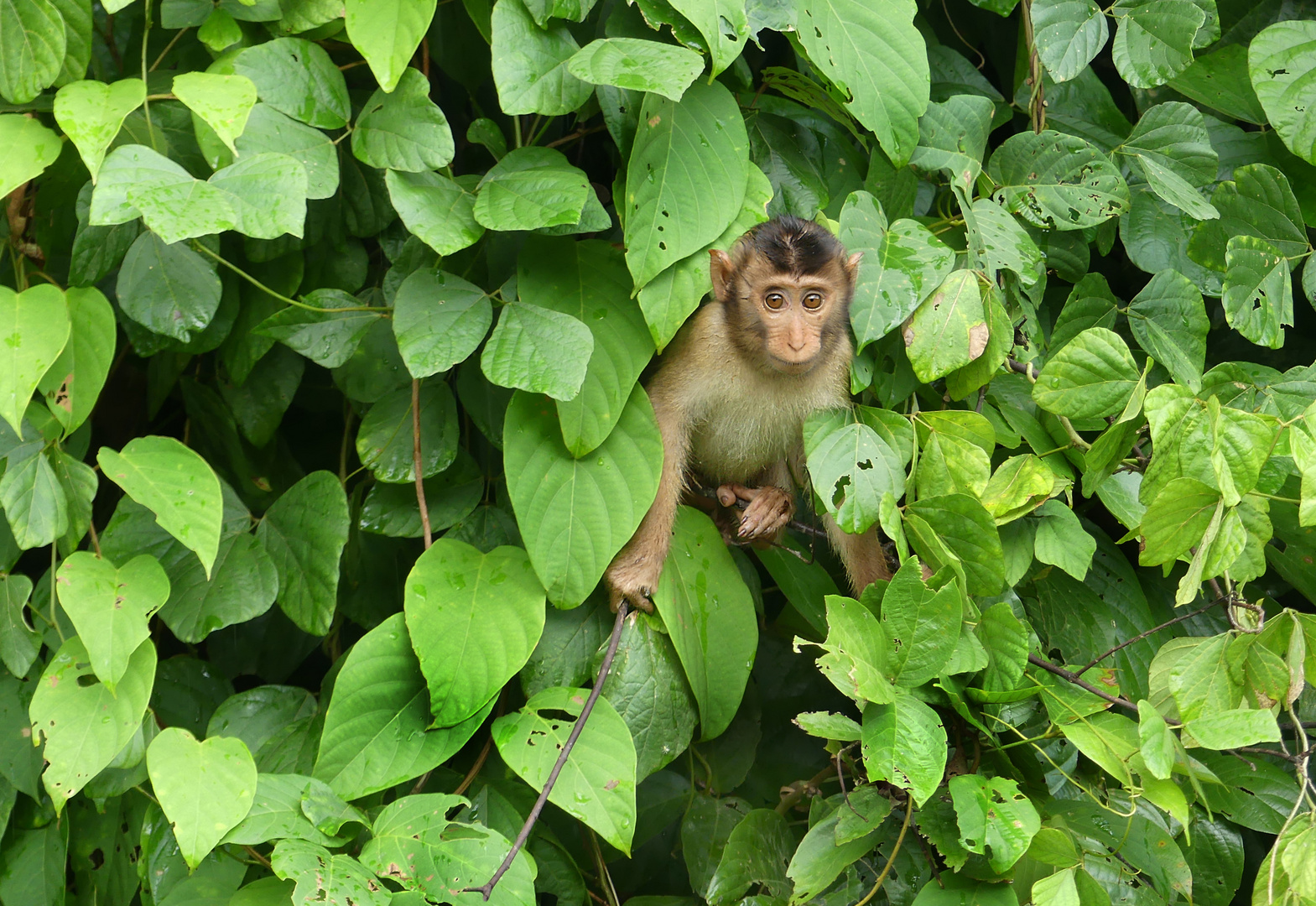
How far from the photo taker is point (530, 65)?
1649 mm

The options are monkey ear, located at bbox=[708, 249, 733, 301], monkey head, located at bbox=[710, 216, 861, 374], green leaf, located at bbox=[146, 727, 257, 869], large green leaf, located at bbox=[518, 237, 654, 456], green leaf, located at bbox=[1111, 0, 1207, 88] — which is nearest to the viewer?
green leaf, located at bbox=[146, 727, 257, 869]

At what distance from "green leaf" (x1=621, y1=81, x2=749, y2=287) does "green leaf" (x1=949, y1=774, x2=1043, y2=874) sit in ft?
3.11

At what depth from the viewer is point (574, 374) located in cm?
160

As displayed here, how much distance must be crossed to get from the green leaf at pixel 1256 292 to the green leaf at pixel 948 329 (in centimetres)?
52

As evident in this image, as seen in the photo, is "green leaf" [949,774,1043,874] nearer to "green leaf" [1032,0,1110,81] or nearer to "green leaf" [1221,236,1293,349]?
"green leaf" [1221,236,1293,349]

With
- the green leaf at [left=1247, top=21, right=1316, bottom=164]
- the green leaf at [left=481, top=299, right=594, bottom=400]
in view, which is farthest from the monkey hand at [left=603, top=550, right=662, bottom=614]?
the green leaf at [left=1247, top=21, right=1316, bottom=164]

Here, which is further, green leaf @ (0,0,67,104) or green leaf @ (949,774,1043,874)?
green leaf @ (0,0,67,104)

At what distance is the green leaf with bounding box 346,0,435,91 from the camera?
63.2 inches

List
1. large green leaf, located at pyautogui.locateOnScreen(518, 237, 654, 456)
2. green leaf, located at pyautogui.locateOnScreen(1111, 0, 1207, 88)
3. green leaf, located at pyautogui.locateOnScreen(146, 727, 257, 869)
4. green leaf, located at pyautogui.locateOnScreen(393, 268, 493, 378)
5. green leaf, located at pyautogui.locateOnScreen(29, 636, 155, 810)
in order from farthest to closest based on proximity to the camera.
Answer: green leaf, located at pyautogui.locateOnScreen(1111, 0, 1207, 88)
large green leaf, located at pyautogui.locateOnScreen(518, 237, 654, 456)
green leaf, located at pyautogui.locateOnScreen(393, 268, 493, 378)
green leaf, located at pyautogui.locateOnScreen(29, 636, 155, 810)
green leaf, located at pyautogui.locateOnScreen(146, 727, 257, 869)

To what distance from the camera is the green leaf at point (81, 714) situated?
1.53m

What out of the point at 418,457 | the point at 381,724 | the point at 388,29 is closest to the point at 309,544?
the point at 418,457

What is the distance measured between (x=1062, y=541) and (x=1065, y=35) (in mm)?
957

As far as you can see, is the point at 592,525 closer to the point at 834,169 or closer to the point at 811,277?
the point at 811,277

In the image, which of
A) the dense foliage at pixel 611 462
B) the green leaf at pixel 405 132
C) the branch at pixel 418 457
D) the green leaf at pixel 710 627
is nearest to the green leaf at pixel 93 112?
the dense foliage at pixel 611 462
